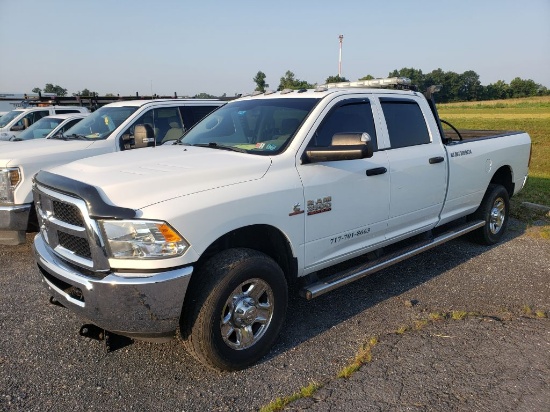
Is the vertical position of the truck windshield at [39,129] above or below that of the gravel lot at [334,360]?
above

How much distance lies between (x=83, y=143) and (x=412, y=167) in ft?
14.3

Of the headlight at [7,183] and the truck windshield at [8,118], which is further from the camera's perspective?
the truck windshield at [8,118]

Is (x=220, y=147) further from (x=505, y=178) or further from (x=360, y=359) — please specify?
(x=505, y=178)

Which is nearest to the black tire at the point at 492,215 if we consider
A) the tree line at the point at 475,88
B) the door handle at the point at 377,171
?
the door handle at the point at 377,171

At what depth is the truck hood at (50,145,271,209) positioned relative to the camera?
2793 millimetres

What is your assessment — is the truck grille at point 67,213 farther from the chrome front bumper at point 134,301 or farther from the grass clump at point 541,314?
the grass clump at point 541,314

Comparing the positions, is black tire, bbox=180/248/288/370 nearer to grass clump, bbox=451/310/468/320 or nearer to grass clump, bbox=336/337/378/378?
grass clump, bbox=336/337/378/378

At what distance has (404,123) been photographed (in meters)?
4.57

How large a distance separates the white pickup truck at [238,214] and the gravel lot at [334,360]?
0.30 m

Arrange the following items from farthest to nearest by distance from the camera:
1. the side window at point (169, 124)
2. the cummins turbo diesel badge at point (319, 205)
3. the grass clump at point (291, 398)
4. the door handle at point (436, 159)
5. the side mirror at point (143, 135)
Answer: the side window at point (169, 124), the side mirror at point (143, 135), the door handle at point (436, 159), the cummins turbo diesel badge at point (319, 205), the grass clump at point (291, 398)

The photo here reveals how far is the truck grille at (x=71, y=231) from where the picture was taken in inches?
107

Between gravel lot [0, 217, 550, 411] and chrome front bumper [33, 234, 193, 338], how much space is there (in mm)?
502

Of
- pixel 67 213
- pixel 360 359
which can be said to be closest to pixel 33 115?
pixel 67 213

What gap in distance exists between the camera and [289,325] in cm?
384
